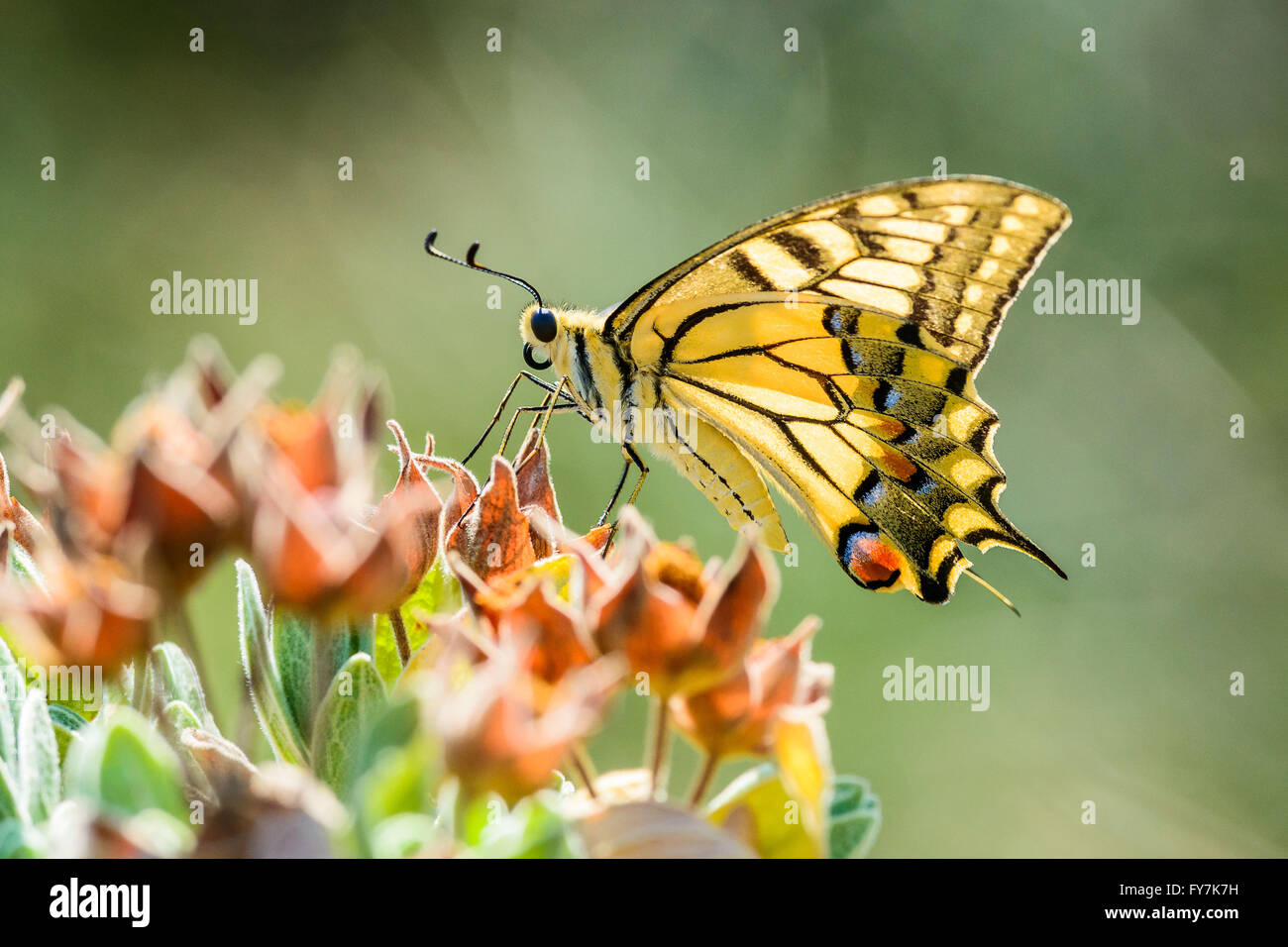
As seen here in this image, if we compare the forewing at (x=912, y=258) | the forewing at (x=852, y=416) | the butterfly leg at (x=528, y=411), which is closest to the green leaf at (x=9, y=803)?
the butterfly leg at (x=528, y=411)

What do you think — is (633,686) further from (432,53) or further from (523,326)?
(432,53)

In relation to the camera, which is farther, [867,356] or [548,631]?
[867,356]

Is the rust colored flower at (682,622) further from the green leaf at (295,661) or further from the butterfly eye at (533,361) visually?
the butterfly eye at (533,361)

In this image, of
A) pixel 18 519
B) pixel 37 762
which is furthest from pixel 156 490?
pixel 18 519

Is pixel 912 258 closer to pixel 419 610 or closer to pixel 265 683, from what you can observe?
pixel 419 610

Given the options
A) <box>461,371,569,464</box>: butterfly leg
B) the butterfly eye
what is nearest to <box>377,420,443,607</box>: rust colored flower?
<box>461,371,569,464</box>: butterfly leg

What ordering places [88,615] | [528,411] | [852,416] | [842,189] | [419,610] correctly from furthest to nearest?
[842,189]
[852,416]
[528,411]
[419,610]
[88,615]

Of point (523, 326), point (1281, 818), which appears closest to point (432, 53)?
point (523, 326)

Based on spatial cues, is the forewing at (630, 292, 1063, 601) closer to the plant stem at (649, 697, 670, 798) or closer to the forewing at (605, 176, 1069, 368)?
the forewing at (605, 176, 1069, 368)
